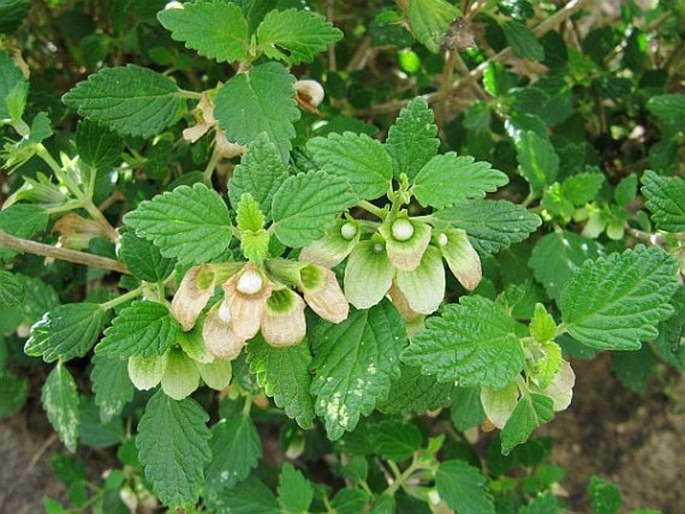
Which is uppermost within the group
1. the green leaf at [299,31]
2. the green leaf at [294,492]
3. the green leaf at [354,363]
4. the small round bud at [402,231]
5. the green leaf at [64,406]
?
the green leaf at [299,31]

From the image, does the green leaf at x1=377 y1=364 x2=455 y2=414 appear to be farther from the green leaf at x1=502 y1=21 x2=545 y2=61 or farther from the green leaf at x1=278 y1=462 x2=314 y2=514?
the green leaf at x1=502 y1=21 x2=545 y2=61

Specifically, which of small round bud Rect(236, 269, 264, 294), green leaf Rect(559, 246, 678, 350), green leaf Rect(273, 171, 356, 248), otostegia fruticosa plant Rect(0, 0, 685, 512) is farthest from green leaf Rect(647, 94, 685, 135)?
small round bud Rect(236, 269, 264, 294)

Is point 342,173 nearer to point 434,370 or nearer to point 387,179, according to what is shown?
point 387,179

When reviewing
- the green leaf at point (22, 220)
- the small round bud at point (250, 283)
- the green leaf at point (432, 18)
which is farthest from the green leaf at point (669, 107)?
the green leaf at point (22, 220)

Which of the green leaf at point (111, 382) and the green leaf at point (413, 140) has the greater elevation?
the green leaf at point (413, 140)

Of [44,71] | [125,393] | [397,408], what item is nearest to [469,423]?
[397,408]

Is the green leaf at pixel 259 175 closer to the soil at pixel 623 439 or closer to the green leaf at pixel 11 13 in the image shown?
the green leaf at pixel 11 13
